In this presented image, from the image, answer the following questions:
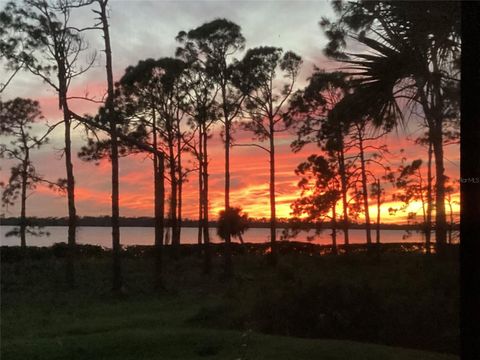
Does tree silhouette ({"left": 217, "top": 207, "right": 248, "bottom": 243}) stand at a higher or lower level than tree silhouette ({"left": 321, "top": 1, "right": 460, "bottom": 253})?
lower

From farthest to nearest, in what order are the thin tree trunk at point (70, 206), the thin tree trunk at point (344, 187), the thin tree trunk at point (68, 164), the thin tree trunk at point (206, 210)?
the thin tree trunk at point (344, 187), the thin tree trunk at point (206, 210), the thin tree trunk at point (70, 206), the thin tree trunk at point (68, 164)

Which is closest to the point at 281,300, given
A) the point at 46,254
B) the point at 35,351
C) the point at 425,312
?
the point at 425,312

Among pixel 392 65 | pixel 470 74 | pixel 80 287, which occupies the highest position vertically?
pixel 392 65

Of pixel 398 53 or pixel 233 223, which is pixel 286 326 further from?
pixel 233 223

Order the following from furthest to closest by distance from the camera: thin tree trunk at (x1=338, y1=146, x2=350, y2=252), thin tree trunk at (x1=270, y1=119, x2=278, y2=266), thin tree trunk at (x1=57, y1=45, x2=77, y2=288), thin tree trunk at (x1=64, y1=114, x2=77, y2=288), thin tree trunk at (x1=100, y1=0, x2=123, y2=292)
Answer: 1. thin tree trunk at (x1=338, y1=146, x2=350, y2=252)
2. thin tree trunk at (x1=270, y1=119, x2=278, y2=266)
3. thin tree trunk at (x1=64, y1=114, x2=77, y2=288)
4. thin tree trunk at (x1=57, y1=45, x2=77, y2=288)
5. thin tree trunk at (x1=100, y1=0, x2=123, y2=292)

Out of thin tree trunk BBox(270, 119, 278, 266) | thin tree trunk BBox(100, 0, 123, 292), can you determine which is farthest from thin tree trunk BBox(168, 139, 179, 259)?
thin tree trunk BBox(100, 0, 123, 292)

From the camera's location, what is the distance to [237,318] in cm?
1361

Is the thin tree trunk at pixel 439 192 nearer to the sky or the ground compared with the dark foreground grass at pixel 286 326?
nearer to the sky

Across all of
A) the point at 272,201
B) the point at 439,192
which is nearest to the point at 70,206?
the point at 272,201

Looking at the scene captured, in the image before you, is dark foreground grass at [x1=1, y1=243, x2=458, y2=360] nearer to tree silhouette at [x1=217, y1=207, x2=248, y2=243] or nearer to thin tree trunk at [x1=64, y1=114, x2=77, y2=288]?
thin tree trunk at [x1=64, y1=114, x2=77, y2=288]

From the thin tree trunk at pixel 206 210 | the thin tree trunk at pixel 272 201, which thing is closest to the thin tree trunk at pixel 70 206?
the thin tree trunk at pixel 206 210

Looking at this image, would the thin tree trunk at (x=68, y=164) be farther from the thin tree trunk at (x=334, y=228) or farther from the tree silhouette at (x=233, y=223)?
the thin tree trunk at (x=334, y=228)

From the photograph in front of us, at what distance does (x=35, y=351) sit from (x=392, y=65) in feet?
23.1

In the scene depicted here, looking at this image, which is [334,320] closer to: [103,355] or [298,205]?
[103,355]
